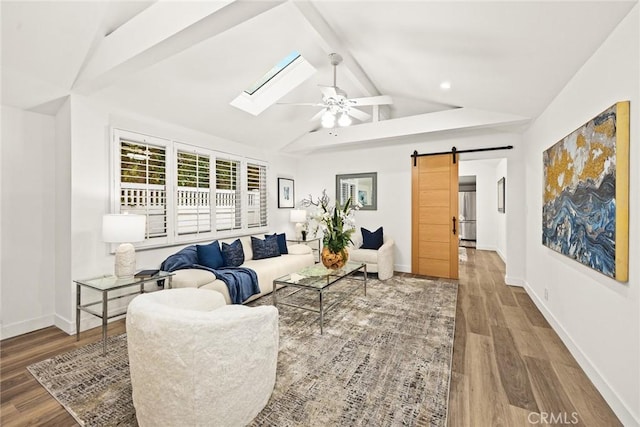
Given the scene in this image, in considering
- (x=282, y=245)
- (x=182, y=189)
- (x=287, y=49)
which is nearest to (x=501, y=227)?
(x=282, y=245)

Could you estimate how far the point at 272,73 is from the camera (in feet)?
13.4

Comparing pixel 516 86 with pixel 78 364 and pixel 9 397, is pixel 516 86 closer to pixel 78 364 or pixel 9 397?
pixel 78 364

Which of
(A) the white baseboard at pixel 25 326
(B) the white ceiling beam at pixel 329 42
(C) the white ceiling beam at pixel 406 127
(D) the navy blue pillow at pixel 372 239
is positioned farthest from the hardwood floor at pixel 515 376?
(A) the white baseboard at pixel 25 326

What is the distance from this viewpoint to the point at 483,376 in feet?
7.00

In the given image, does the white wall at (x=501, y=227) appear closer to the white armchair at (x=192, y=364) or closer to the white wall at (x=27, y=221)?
the white armchair at (x=192, y=364)

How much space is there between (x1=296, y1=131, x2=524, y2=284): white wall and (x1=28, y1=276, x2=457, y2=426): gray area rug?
2.10 metres

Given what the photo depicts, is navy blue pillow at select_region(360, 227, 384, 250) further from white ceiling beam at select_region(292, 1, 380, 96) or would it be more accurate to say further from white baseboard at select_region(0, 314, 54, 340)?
white baseboard at select_region(0, 314, 54, 340)

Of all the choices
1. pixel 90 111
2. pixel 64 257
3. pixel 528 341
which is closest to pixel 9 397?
pixel 64 257

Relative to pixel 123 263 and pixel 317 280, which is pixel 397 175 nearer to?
pixel 317 280

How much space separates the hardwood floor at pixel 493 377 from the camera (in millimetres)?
1735

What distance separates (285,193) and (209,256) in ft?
8.86

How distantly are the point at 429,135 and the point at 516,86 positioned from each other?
78.3 inches

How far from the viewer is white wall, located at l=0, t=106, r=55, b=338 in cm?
279

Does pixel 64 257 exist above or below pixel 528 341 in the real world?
above
